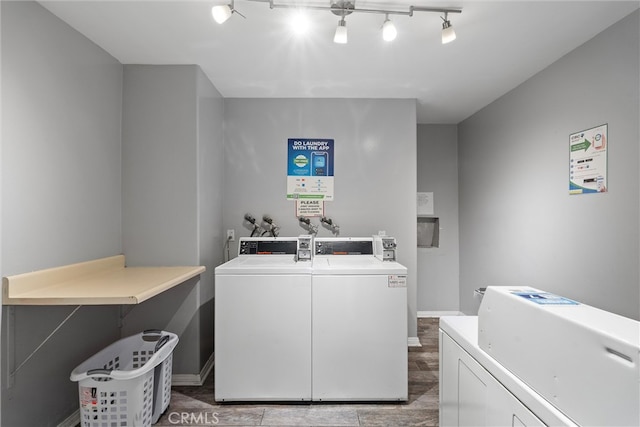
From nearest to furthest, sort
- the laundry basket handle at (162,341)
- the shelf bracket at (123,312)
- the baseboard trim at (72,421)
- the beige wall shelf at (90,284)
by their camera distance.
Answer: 1. the beige wall shelf at (90,284)
2. the baseboard trim at (72,421)
3. the laundry basket handle at (162,341)
4. the shelf bracket at (123,312)

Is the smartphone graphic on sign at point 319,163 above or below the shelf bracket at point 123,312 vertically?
above

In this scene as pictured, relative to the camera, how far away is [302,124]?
295 cm

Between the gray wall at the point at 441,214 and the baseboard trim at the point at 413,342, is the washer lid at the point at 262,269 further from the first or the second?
the gray wall at the point at 441,214

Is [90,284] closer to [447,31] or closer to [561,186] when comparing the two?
[447,31]

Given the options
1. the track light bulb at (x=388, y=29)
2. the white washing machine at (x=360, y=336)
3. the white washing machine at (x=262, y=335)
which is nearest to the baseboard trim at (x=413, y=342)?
the white washing machine at (x=360, y=336)

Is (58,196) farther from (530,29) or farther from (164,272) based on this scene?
(530,29)

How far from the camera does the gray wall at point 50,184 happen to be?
148 centimetres

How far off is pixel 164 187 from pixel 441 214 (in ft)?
10.4

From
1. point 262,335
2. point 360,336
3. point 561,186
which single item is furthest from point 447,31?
point 262,335

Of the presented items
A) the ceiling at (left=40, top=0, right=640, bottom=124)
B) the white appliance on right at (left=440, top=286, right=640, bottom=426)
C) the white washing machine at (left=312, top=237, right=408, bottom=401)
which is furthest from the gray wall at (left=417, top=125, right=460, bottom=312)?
the white appliance on right at (left=440, top=286, right=640, bottom=426)

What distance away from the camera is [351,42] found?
200cm

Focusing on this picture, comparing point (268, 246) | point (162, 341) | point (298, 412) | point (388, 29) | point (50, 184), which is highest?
point (388, 29)

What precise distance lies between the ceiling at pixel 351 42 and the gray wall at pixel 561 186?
0.22 metres

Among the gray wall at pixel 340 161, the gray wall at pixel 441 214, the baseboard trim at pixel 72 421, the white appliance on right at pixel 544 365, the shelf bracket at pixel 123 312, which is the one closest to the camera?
the white appliance on right at pixel 544 365
